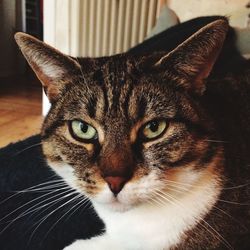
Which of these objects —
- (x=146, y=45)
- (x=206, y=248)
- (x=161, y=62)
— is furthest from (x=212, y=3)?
(x=206, y=248)

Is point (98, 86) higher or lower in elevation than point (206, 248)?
higher

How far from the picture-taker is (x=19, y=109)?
10.1 ft

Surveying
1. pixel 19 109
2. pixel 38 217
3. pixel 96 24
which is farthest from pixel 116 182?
pixel 19 109

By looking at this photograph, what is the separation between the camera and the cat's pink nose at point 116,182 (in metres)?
0.76

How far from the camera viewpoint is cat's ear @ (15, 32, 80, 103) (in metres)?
0.89

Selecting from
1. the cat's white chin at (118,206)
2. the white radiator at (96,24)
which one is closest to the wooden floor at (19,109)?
the white radiator at (96,24)

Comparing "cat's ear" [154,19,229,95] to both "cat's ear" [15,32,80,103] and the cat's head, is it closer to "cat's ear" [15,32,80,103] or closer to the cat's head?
the cat's head

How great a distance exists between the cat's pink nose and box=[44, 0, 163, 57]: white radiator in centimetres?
184

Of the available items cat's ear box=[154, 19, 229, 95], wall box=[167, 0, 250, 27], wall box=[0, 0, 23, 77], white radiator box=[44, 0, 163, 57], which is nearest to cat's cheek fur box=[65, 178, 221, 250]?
cat's ear box=[154, 19, 229, 95]

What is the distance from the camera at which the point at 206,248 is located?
2.98ft

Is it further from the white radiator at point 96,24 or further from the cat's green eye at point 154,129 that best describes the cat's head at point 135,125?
the white radiator at point 96,24

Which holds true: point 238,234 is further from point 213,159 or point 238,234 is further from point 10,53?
point 10,53

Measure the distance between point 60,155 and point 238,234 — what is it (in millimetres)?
465

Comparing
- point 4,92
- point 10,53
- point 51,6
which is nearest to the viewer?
point 51,6
